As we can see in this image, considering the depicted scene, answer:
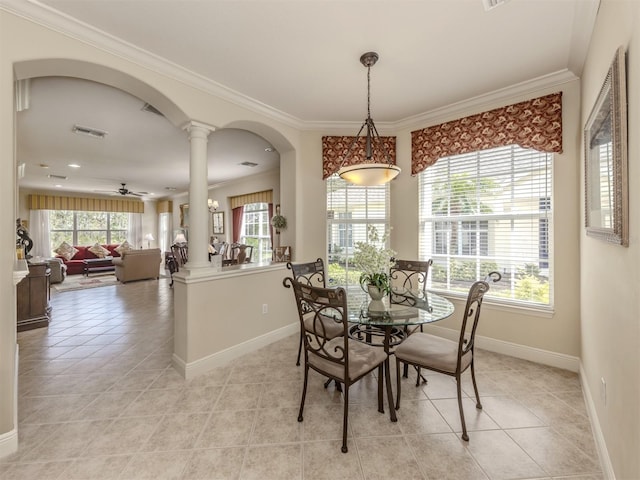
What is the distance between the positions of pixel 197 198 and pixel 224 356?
1.62 meters

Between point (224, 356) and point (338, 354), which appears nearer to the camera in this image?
point (338, 354)

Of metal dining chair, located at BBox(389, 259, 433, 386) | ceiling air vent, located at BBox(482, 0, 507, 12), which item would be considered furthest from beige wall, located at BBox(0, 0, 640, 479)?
ceiling air vent, located at BBox(482, 0, 507, 12)

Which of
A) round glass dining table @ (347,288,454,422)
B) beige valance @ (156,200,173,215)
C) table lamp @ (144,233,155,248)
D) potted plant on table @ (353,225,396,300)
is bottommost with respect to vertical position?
round glass dining table @ (347,288,454,422)

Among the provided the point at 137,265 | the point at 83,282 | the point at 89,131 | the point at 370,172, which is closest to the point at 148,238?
the point at 83,282

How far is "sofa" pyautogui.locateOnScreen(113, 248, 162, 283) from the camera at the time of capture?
22.5 ft

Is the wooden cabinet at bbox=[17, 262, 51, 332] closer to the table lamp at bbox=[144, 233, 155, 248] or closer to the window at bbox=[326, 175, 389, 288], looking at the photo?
the window at bbox=[326, 175, 389, 288]

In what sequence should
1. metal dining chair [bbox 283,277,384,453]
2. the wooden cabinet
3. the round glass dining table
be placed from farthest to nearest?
the wooden cabinet → the round glass dining table → metal dining chair [bbox 283,277,384,453]

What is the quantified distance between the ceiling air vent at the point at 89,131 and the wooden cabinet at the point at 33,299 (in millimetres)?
1987

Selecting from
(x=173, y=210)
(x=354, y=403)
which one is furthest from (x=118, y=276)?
(x=354, y=403)

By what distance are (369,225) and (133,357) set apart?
3189 millimetres

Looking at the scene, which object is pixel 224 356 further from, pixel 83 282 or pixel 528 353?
pixel 83 282

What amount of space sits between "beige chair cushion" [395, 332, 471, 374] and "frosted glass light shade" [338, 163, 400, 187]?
135 centimetres

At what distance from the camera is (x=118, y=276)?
7.11m

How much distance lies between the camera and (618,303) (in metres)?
1.33
